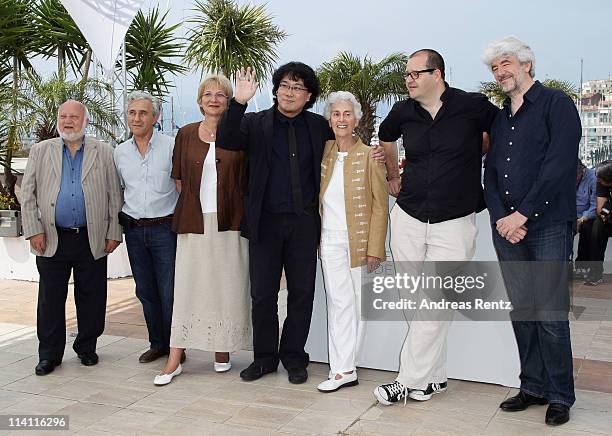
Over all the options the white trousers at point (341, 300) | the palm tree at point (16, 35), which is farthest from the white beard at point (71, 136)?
the palm tree at point (16, 35)

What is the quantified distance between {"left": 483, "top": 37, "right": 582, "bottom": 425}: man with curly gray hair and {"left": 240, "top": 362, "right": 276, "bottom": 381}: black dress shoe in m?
1.39

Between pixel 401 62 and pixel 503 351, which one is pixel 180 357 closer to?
pixel 503 351

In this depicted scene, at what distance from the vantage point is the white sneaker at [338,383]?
3742mm

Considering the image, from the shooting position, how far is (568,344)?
10.6 ft

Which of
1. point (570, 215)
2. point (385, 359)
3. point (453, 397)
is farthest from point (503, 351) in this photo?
point (570, 215)

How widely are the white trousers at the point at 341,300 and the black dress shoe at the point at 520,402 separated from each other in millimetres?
798

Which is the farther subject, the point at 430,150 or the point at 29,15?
the point at 29,15

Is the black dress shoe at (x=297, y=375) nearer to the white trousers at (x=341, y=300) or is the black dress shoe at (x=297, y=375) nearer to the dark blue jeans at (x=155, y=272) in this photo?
the white trousers at (x=341, y=300)

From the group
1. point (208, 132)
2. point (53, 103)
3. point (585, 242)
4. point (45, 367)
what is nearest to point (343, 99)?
point (208, 132)

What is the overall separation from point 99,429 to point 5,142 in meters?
7.07

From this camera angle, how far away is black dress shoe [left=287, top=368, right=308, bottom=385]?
3.87 meters

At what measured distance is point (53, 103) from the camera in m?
8.53

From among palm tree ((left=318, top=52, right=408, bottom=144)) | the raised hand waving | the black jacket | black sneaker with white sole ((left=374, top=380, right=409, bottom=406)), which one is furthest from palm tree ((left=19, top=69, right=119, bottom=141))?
palm tree ((left=318, top=52, right=408, bottom=144))

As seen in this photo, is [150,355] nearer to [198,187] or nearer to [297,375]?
[297,375]
